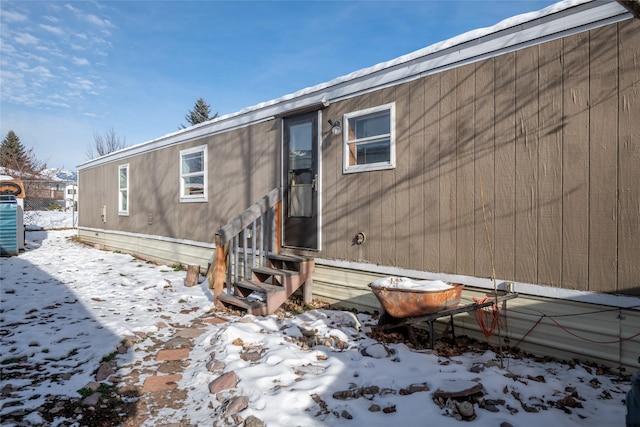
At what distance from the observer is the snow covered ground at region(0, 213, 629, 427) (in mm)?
2305

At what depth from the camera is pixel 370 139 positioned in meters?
4.64

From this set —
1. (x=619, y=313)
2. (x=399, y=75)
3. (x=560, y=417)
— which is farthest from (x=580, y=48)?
(x=560, y=417)

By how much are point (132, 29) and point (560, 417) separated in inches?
509

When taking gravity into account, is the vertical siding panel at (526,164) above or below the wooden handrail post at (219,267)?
above

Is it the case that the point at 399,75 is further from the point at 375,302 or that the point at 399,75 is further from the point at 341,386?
the point at 341,386

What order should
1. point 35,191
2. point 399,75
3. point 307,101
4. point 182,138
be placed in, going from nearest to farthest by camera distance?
point 399,75
point 307,101
point 182,138
point 35,191

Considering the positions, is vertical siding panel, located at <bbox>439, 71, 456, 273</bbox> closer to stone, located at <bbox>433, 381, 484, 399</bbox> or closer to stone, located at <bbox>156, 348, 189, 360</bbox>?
stone, located at <bbox>433, 381, 484, 399</bbox>

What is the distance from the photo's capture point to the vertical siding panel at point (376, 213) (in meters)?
4.47

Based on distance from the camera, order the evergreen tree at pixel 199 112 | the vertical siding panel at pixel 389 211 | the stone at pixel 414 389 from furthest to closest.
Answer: the evergreen tree at pixel 199 112 < the vertical siding panel at pixel 389 211 < the stone at pixel 414 389

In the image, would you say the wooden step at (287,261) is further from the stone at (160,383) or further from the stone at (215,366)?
the stone at (160,383)

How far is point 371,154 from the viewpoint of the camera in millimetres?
4672

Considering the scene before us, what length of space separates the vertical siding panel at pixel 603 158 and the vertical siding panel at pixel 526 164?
41 cm

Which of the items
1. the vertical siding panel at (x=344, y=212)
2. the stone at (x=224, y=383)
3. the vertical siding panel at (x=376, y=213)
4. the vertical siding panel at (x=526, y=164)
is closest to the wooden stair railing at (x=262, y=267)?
the vertical siding panel at (x=344, y=212)

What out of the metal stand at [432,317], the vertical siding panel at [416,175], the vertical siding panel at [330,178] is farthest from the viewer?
the vertical siding panel at [330,178]
